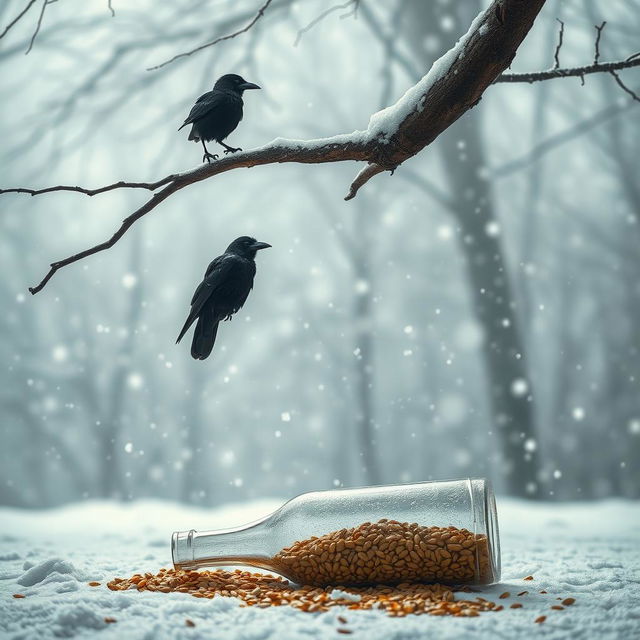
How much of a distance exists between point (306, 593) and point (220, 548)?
0.16 metres

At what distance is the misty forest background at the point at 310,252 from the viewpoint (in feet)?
10.9

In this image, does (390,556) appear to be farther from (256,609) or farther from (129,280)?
(129,280)

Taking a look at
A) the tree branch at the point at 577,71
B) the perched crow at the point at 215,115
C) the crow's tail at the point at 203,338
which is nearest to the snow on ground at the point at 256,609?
the crow's tail at the point at 203,338

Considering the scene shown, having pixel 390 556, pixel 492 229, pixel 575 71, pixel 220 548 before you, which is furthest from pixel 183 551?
pixel 492 229

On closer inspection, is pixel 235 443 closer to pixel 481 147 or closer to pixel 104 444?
pixel 104 444

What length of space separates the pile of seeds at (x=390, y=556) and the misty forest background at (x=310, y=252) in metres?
2.12

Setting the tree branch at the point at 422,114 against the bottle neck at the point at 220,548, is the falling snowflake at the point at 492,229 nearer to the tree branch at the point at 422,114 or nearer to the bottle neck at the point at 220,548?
the tree branch at the point at 422,114

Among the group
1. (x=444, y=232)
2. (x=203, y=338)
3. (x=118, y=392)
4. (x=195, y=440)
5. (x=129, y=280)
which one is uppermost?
(x=444, y=232)

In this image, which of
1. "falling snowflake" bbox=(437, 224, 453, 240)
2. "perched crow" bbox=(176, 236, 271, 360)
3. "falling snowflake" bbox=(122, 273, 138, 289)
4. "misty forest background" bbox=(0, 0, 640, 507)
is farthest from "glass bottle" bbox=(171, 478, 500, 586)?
"falling snowflake" bbox=(122, 273, 138, 289)

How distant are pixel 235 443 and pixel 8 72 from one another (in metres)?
2.06

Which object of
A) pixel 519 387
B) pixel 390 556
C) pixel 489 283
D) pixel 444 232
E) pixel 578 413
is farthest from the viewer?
pixel 578 413

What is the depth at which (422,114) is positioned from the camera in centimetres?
106

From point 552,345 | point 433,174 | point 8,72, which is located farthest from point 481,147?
point 8,72

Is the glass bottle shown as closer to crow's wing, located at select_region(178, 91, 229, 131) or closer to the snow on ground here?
the snow on ground
